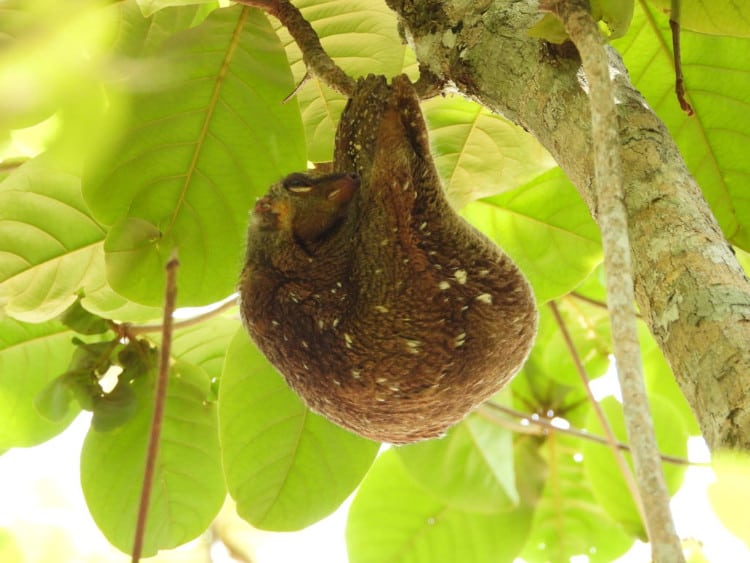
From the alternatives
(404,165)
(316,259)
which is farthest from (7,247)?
(404,165)

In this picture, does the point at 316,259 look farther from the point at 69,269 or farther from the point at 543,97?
the point at 69,269

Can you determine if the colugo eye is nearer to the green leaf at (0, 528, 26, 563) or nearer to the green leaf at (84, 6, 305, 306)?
the green leaf at (84, 6, 305, 306)

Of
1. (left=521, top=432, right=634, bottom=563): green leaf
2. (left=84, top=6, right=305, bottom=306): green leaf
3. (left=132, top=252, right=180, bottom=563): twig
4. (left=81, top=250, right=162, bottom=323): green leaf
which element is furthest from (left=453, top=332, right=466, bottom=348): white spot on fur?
(left=521, top=432, right=634, bottom=563): green leaf

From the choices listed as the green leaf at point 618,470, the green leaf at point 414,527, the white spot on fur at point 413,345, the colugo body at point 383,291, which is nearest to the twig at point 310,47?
the colugo body at point 383,291

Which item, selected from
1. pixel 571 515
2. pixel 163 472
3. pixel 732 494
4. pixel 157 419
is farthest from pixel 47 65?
pixel 571 515

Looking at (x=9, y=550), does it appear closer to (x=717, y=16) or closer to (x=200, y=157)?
(x=200, y=157)

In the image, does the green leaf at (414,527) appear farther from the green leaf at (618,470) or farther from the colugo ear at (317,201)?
the colugo ear at (317,201)
